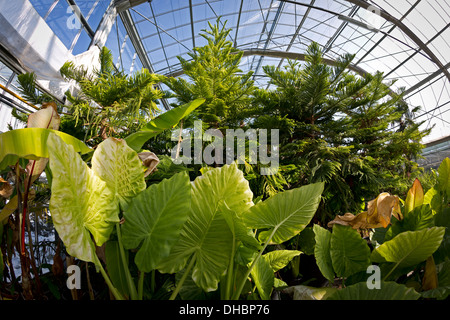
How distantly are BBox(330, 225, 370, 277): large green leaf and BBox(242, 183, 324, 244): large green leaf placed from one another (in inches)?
9.0

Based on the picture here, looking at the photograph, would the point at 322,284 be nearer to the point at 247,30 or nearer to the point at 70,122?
the point at 70,122

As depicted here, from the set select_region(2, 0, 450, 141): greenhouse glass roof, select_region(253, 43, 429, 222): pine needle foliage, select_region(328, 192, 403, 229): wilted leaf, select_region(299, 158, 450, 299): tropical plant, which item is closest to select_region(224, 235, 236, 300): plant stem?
select_region(299, 158, 450, 299): tropical plant

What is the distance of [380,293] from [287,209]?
1.07 feet

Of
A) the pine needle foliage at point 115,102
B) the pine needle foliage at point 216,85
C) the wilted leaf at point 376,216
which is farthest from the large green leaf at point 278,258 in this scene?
the pine needle foliage at point 115,102

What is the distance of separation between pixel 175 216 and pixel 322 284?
1.31m

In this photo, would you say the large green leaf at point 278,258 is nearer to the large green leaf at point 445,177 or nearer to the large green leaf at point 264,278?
the large green leaf at point 264,278

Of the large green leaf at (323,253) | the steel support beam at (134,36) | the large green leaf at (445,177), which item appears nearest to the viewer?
the large green leaf at (323,253)

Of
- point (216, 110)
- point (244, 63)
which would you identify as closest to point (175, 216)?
point (216, 110)

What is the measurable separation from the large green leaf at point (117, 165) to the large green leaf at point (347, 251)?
0.81m

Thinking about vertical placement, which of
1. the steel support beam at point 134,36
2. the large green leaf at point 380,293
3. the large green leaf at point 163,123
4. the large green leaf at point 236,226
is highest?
the steel support beam at point 134,36

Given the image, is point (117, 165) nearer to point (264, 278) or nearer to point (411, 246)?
point (264, 278)

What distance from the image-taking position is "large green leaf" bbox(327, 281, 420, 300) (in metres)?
0.64

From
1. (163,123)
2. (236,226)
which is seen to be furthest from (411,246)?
(163,123)

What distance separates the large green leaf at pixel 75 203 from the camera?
1.90 feet
